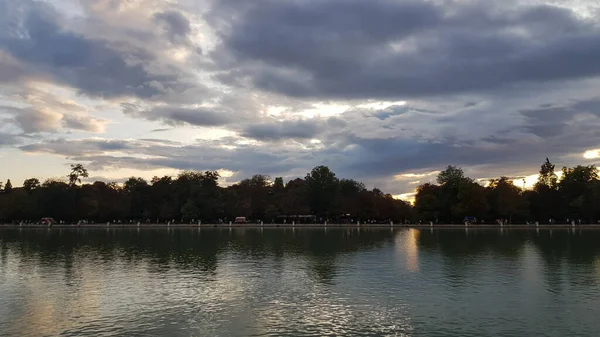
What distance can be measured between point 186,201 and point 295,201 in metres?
26.4

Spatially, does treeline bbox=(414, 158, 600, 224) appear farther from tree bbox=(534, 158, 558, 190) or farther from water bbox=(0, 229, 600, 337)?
water bbox=(0, 229, 600, 337)

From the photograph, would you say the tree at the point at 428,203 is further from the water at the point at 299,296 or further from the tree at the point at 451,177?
the water at the point at 299,296

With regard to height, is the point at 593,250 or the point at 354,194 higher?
the point at 354,194

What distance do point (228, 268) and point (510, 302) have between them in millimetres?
18078

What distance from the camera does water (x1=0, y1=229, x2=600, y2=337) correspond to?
17.0m

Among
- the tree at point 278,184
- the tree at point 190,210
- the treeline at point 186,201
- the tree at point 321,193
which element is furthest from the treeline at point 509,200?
the tree at point 190,210

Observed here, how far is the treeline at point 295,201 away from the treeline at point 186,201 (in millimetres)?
217

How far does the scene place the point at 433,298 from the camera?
22047 millimetres

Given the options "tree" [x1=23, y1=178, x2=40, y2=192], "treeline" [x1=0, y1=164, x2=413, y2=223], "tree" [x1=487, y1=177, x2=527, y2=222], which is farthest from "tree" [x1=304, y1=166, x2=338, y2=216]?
"tree" [x1=23, y1=178, x2=40, y2=192]

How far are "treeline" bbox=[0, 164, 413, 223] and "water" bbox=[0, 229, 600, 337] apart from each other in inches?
3030

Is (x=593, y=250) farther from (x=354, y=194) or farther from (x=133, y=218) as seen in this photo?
(x=133, y=218)

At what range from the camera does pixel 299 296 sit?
22578 mm

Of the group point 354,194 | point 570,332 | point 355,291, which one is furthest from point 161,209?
point 570,332

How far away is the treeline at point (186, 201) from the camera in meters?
114
